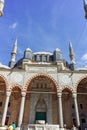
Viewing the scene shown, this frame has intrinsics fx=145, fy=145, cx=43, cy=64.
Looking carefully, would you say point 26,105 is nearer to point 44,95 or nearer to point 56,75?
point 44,95

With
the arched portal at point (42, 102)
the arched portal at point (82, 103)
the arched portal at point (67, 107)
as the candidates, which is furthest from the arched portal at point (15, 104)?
the arched portal at point (82, 103)

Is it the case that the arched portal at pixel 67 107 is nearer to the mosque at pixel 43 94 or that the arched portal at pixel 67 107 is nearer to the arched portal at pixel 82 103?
the mosque at pixel 43 94

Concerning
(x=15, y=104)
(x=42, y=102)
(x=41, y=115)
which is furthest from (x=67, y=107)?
(x=15, y=104)

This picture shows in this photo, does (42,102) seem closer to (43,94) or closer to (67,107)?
(43,94)

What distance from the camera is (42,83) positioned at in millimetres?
17141

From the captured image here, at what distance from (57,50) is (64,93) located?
312 inches

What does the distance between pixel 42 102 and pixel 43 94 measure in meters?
0.92

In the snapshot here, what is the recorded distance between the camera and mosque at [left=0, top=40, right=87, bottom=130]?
1355 cm

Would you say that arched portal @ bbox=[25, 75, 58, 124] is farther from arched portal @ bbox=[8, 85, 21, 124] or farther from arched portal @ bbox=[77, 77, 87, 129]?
arched portal @ bbox=[77, 77, 87, 129]

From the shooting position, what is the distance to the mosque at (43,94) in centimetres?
1355

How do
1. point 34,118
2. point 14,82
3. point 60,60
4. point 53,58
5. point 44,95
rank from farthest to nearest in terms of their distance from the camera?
point 53,58
point 60,60
point 44,95
point 34,118
point 14,82

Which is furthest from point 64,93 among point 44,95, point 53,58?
point 53,58

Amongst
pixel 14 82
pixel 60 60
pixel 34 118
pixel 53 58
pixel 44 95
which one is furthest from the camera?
pixel 53 58

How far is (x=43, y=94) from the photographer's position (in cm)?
1675
